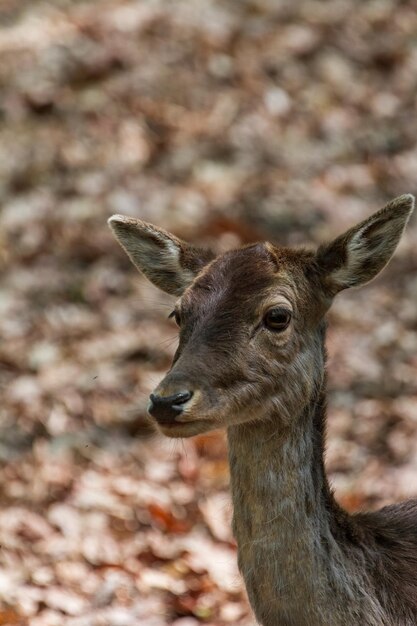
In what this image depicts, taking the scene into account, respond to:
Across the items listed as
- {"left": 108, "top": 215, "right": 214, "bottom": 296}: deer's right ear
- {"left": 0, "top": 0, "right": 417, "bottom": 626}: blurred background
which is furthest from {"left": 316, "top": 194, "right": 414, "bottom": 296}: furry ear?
{"left": 0, "top": 0, "right": 417, "bottom": 626}: blurred background

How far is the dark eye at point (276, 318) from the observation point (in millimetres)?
4973

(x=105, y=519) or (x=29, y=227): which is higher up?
(x=29, y=227)

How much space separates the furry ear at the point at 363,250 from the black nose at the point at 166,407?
3.73 ft

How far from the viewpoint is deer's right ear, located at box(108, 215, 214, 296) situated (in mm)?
5582

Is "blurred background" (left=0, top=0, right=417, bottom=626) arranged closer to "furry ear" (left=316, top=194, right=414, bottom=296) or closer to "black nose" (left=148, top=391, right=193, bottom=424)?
"furry ear" (left=316, top=194, right=414, bottom=296)

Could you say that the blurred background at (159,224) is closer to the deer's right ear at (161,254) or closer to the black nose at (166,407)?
the deer's right ear at (161,254)

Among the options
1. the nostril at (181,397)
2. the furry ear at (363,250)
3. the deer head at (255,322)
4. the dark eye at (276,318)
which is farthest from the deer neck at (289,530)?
the furry ear at (363,250)

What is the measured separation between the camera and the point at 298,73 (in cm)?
1199

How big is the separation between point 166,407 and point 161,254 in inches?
52.3

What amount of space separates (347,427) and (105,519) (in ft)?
6.38

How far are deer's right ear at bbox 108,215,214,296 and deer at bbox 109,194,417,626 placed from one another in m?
0.34

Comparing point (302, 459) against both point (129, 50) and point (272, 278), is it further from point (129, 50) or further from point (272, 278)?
point (129, 50)

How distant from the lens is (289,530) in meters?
4.95

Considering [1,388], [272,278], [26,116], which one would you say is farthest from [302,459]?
[26,116]
